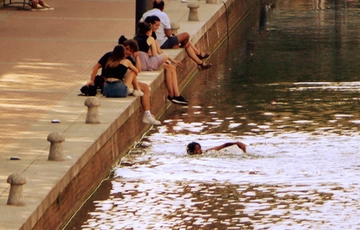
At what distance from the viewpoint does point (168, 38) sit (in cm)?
2047

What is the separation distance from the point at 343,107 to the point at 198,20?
19.5ft

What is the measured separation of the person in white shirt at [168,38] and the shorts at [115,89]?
11.6ft

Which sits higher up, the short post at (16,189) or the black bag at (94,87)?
the short post at (16,189)

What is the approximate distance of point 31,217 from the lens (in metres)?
11.1

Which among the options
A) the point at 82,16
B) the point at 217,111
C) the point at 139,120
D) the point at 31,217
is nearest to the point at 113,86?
the point at 139,120

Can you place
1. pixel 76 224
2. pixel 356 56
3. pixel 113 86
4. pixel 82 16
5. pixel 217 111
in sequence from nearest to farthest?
1. pixel 76 224
2. pixel 113 86
3. pixel 217 111
4. pixel 356 56
5. pixel 82 16

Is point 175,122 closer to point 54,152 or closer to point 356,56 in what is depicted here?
point 54,152

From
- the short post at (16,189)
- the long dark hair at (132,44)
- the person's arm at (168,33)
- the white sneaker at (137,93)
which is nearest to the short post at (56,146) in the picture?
the short post at (16,189)

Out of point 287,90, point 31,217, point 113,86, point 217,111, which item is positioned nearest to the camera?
point 31,217

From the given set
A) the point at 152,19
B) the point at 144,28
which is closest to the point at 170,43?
the point at 152,19

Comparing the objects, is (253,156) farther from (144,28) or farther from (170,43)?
(170,43)

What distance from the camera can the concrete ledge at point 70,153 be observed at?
456 inches

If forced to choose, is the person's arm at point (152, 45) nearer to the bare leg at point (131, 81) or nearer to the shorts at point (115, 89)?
the bare leg at point (131, 81)

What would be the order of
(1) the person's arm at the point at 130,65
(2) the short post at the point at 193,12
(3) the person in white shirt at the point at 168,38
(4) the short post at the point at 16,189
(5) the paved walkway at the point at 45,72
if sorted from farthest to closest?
(2) the short post at the point at 193,12 → (3) the person in white shirt at the point at 168,38 → (1) the person's arm at the point at 130,65 → (5) the paved walkway at the point at 45,72 → (4) the short post at the point at 16,189
